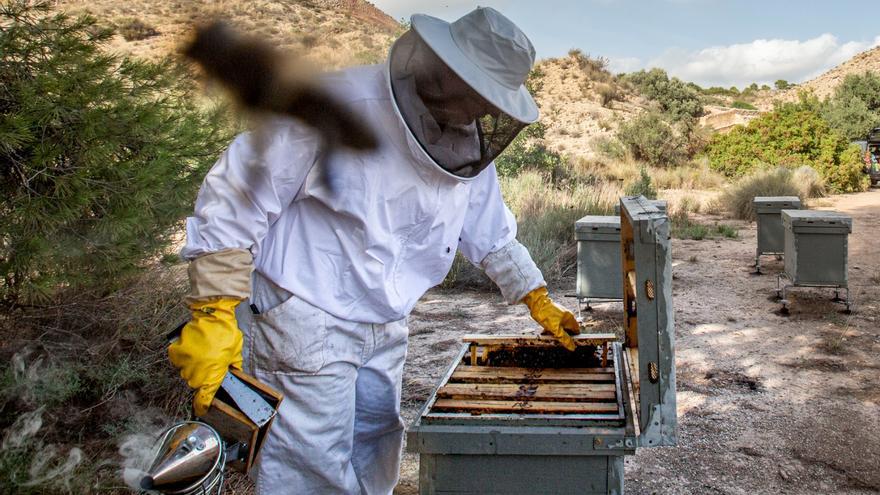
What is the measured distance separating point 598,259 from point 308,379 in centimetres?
418

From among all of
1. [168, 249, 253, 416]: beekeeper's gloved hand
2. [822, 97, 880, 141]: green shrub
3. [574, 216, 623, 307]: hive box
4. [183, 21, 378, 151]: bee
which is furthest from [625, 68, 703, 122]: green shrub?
[183, 21, 378, 151]: bee

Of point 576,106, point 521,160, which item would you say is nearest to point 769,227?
point 521,160

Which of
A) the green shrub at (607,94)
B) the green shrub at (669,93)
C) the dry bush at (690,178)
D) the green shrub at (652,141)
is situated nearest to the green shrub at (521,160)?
the dry bush at (690,178)

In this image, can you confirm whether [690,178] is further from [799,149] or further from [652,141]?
[652,141]

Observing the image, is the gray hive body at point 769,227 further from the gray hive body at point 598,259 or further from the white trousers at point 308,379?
the white trousers at point 308,379

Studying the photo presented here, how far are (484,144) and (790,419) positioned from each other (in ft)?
8.96

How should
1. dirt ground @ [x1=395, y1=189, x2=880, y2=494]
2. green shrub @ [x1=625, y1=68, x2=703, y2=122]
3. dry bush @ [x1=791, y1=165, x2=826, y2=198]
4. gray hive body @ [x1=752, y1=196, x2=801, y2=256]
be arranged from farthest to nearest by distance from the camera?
green shrub @ [x1=625, y1=68, x2=703, y2=122] < dry bush @ [x1=791, y1=165, x2=826, y2=198] < gray hive body @ [x1=752, y1=196, x2=801, y2=256] < dirt ground @ [x1=395, y1=189, x2=880, y2=494]

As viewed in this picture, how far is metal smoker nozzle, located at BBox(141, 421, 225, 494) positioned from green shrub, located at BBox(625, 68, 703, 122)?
22.6 m

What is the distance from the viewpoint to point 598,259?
5746 millimetres

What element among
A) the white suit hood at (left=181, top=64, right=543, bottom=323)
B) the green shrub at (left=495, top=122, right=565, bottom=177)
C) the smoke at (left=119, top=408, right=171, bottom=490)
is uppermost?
the white suit hood at (left=181, top=64, right=543, bottom=323)

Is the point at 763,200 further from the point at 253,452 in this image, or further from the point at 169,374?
the point at 253,452

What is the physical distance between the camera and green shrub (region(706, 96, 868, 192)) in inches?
571

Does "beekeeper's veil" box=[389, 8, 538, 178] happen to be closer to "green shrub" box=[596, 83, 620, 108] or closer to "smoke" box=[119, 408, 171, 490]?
"smoke" box=[119, 408, 171, 490]

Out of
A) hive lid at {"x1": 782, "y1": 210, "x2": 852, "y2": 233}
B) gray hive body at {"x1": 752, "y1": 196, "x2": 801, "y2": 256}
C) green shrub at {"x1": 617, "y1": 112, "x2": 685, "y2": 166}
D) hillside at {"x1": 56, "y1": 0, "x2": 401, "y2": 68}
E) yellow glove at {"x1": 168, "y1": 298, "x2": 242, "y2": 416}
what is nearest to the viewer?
hillside at {"x1": 56, "y1": 0, "x2": 401, "y2": 68}
